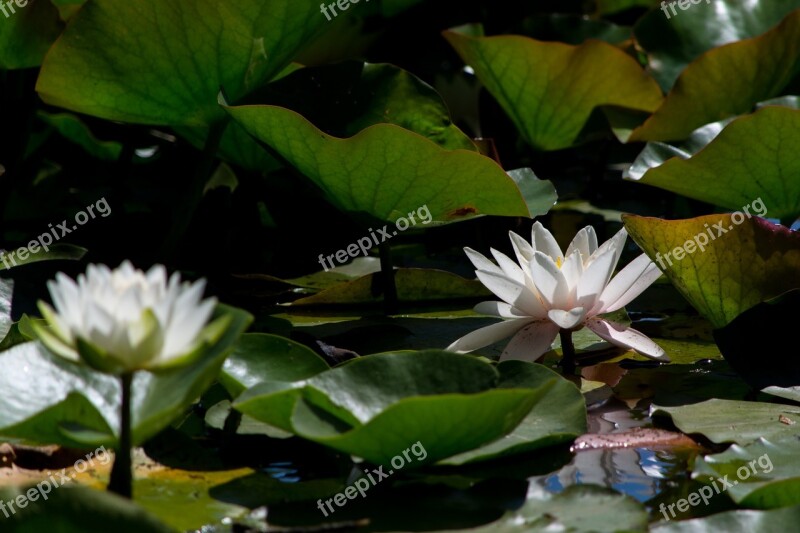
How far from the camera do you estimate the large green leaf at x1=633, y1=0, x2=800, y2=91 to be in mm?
3232

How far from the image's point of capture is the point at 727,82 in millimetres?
2699

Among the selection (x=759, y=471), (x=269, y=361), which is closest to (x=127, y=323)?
(x=269, y=361)

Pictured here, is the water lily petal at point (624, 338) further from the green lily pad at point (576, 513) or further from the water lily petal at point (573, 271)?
the green lily pad at point (576, 513)

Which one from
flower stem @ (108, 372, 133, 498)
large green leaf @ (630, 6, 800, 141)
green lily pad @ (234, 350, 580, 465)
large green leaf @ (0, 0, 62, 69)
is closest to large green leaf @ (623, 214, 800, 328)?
green lily pad @ (234, 350, 580, 465)

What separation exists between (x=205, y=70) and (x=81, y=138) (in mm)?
1311

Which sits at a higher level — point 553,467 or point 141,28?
point 141,28

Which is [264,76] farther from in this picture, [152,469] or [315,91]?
[152,469]

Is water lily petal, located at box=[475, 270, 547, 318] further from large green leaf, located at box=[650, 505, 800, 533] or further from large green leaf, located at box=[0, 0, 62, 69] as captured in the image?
large green leaf, located at box=[0, 0, 62, 69]

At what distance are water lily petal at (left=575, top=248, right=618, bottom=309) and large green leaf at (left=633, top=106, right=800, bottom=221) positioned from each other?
49cm

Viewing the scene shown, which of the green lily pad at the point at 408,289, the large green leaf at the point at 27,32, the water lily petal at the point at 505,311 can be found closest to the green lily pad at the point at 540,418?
the water lily petal at the point at 505,311

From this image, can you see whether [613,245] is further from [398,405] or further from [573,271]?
[398,405]

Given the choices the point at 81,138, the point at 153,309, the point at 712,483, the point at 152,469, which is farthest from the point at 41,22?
the point at 712,483

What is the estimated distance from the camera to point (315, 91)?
219cm

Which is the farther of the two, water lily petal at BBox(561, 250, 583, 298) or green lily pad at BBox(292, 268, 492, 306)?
green lily pad at BBox(292, 268, 492, 306)
